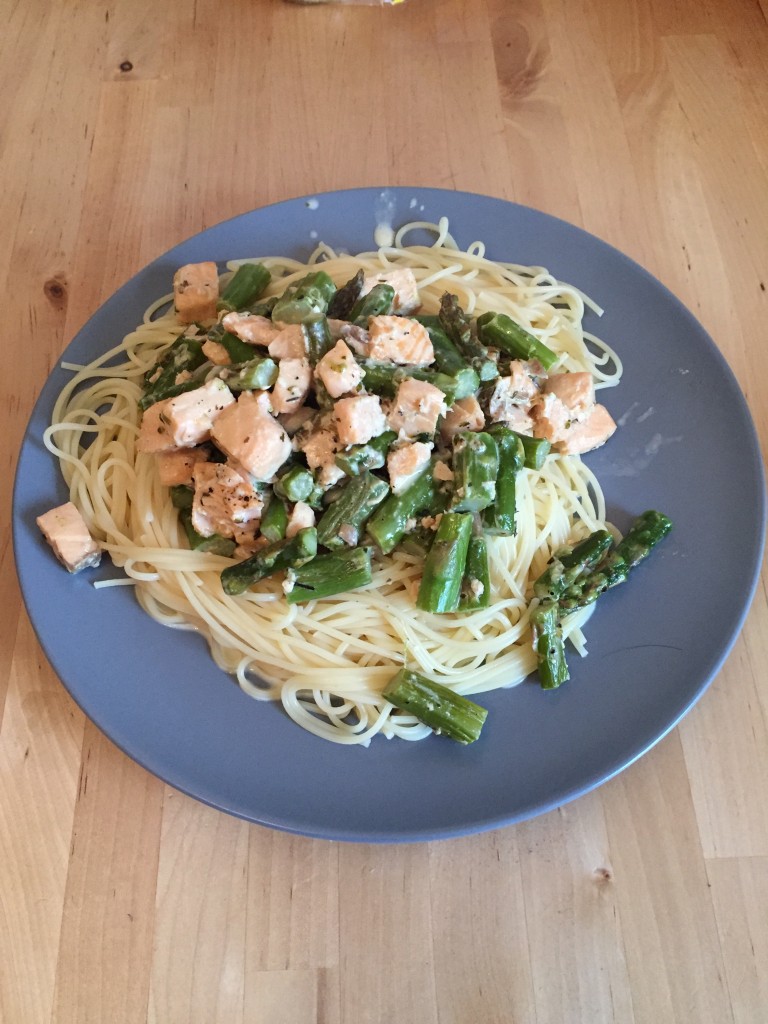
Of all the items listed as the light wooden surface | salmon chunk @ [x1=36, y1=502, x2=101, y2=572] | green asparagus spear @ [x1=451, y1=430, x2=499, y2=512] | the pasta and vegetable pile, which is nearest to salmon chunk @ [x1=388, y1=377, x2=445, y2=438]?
the pasta and vegetable pile

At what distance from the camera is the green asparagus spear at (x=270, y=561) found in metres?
2.44

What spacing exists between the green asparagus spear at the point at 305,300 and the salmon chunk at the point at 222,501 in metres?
0.54

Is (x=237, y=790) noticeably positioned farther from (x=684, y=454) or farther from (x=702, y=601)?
(x=684, y=454)

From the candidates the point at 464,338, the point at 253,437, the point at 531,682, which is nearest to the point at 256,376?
the point at 253,437

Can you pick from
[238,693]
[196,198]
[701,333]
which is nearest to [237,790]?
[238,693]

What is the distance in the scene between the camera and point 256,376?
252cm

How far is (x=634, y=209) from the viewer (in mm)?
3721

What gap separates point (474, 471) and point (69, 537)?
1.27 m

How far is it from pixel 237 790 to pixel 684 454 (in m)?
1.79

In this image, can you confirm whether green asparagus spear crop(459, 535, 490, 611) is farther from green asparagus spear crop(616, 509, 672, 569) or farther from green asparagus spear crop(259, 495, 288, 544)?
green asparagus spear crop(259, 495, 288, 544)

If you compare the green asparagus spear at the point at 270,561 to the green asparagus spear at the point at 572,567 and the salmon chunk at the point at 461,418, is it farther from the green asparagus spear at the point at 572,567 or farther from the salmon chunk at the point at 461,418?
the green asparagus spear at the point at 572,567

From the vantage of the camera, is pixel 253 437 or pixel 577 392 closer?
pixel 253 437

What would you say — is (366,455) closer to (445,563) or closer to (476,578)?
(445,563)

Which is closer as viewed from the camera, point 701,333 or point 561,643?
point 561,643
